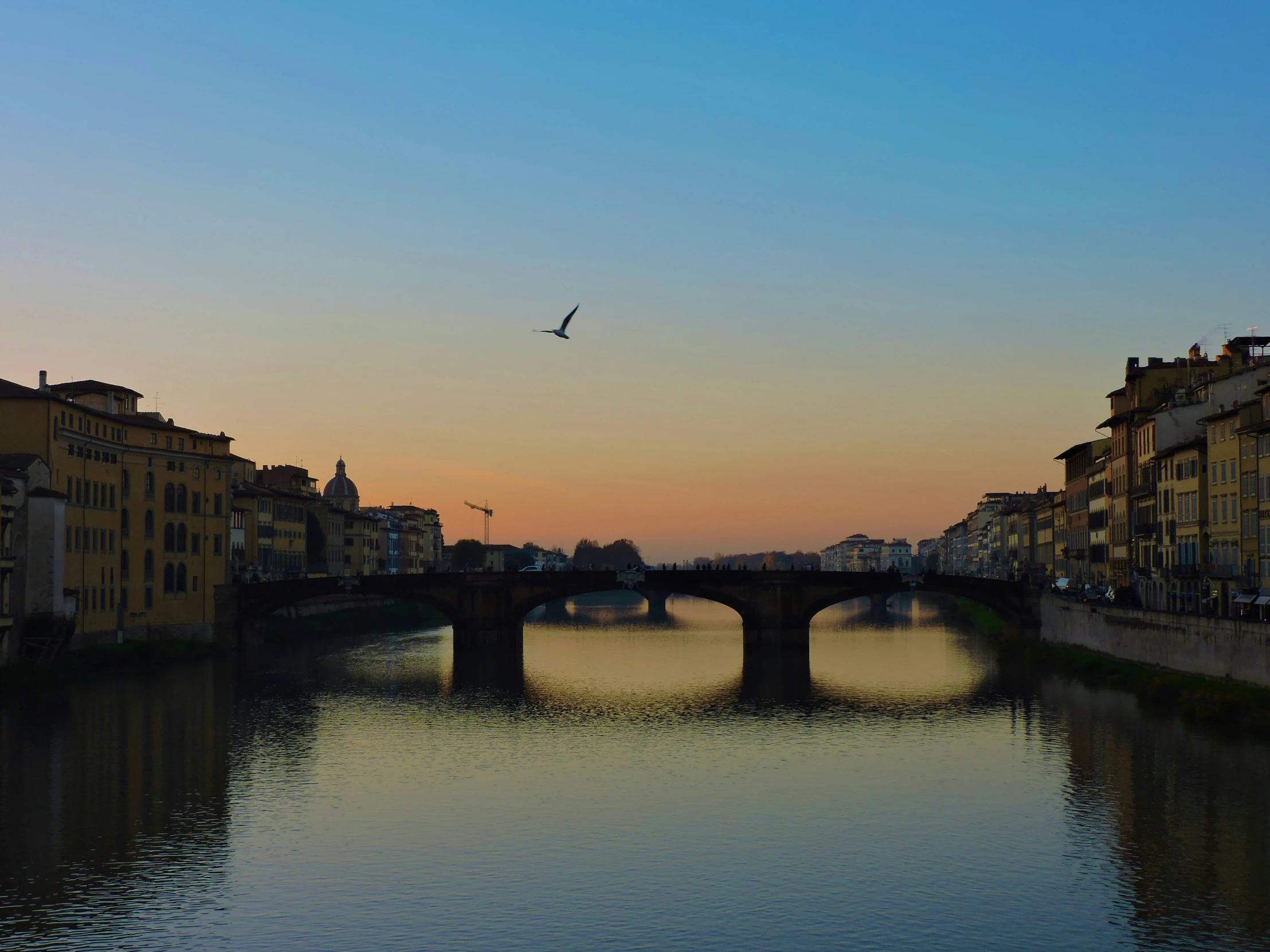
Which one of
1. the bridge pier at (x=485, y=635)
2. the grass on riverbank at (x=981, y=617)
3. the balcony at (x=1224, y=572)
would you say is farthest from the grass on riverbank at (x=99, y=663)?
the grass on riverbank at (x=981, y=617)

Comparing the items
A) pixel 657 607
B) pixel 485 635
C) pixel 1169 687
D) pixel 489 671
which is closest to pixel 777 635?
pixel 485 635

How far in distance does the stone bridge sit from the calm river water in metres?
29.8

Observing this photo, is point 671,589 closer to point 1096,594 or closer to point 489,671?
point 489,671

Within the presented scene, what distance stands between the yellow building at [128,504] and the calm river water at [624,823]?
1117cm

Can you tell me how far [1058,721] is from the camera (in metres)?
64.8

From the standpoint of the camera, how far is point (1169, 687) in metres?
66.2

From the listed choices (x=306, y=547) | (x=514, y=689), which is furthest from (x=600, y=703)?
(x=306, y=547)

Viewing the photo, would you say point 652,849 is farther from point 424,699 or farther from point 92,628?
point 92,628

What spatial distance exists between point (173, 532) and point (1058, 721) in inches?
2542

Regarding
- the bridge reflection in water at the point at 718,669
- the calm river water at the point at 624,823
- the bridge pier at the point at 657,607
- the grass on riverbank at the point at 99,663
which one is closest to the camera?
the calm river water at the point at 624,823

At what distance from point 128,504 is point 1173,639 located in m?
67.0

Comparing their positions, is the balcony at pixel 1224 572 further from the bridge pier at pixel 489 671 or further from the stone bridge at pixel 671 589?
the bridge pier at pixel 489 671

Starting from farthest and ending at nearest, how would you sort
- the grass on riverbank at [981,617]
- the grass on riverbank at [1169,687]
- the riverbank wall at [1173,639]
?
the grass on riverbank at [981,617], the riverbank wall at [1173,639], the grass on riverbank at [1169,687]

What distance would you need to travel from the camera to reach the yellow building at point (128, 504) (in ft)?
262
